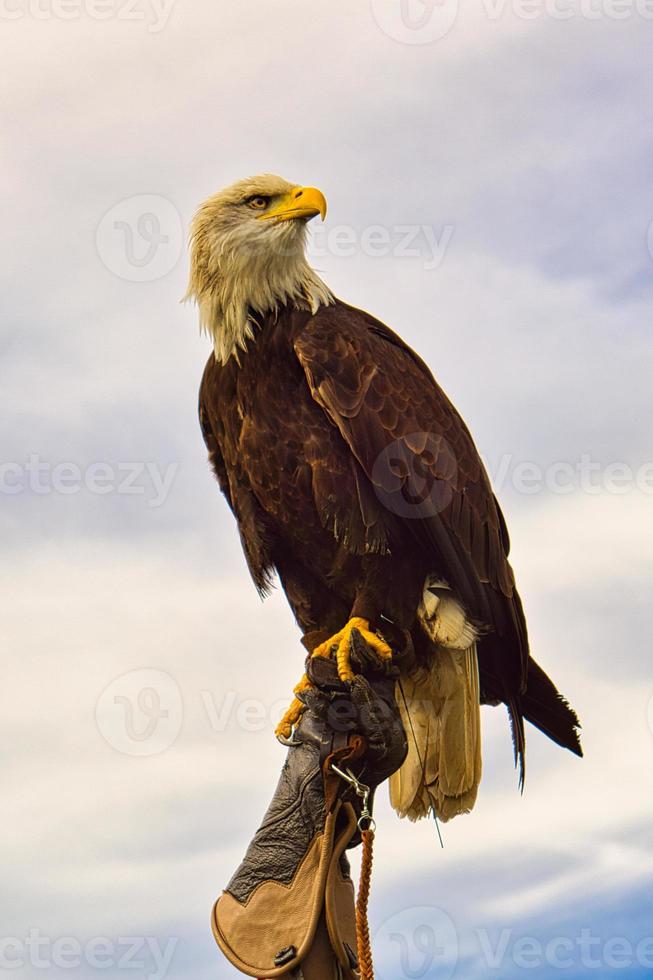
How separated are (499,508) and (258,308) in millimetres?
1338

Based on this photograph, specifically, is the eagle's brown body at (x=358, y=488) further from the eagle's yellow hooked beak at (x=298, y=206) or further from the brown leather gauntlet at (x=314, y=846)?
the brown leather gauntlet at (x=314, y=846)

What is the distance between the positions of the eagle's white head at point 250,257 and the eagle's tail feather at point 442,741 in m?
1.53

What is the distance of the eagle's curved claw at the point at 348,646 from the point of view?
14.0ft

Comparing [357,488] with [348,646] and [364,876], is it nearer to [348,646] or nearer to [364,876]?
[348,646]

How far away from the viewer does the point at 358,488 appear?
14.8ft

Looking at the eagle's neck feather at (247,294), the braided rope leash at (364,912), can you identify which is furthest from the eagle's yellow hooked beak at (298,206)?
the braided rope leash at (364,912)

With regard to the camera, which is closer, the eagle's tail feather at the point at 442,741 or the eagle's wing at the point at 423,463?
the eagle's wing at the point at 423,463

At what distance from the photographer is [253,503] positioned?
479cm

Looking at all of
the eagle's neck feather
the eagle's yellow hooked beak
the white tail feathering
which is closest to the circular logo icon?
the white tail feathering

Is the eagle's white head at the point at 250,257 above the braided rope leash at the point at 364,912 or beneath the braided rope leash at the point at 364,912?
above

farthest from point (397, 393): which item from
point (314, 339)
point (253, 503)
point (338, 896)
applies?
point (338, 896)

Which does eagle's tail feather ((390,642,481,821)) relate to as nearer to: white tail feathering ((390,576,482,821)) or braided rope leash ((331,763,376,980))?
white tail feathering ((390,576,482,821))

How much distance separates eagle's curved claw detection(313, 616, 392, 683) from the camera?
4254 mm

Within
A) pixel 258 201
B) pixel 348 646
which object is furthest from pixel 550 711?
pixel 258 201
